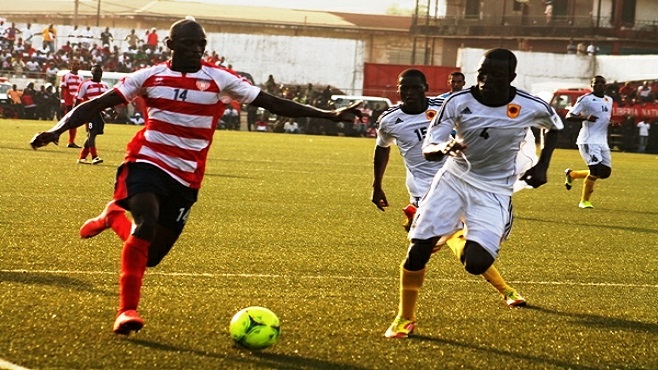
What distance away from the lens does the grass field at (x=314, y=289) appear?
684cm

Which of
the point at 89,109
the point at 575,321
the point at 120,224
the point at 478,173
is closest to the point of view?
the point at 89,109

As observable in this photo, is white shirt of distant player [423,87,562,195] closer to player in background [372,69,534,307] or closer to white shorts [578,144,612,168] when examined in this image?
player in background [372,69,534,307]

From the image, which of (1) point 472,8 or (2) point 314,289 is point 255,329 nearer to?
(2) point 314,289

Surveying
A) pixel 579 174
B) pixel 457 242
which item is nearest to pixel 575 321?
pixel 457 242

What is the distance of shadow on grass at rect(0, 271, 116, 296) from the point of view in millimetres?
8617

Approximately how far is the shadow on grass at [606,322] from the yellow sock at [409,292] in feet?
4.70

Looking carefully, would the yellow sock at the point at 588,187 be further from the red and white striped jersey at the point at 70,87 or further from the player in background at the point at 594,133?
the red and white striped jersey at the point at 70,87

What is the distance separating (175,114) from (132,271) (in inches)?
41.8

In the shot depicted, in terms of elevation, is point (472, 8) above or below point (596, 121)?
above

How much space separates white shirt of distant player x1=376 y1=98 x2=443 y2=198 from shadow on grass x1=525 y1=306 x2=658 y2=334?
7.55 feet

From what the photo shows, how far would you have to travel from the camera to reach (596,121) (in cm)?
1962

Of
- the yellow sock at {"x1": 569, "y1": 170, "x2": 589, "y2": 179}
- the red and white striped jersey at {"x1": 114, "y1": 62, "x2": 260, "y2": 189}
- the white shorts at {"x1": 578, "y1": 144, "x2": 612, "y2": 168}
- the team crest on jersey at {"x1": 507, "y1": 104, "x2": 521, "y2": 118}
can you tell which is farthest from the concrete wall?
the red and white striped jersey at {"x1": 114, "y1": 62, "x2": 260, "y2": 189}

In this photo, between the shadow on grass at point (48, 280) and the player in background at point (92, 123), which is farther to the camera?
the player in background at point (92, 123)

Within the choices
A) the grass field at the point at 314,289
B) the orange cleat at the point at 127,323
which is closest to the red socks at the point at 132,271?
the orange cleat at the point at 127,323
